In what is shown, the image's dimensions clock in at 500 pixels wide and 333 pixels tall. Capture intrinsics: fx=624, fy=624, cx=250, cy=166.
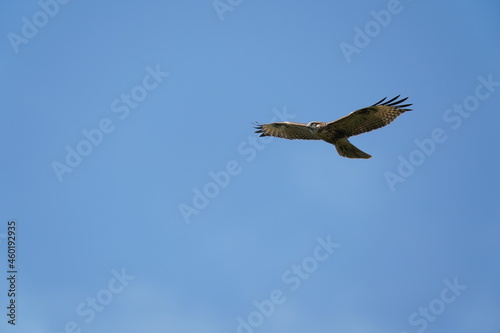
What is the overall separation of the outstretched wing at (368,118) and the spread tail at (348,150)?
227 millimetres

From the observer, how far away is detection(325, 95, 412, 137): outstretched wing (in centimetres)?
1387

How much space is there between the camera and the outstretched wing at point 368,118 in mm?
13867

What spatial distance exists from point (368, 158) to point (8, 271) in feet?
28.6

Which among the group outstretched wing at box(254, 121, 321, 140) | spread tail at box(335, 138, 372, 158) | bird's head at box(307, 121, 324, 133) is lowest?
spread tail at box(335, 138, 372, 158)

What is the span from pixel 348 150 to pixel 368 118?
0.86 meters

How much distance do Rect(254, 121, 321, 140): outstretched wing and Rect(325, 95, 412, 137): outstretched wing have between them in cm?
111

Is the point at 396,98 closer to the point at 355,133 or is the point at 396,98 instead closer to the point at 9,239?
the point at 355,133

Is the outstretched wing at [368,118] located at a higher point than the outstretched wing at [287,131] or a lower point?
lower

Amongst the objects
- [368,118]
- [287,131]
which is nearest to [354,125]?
[368,118]

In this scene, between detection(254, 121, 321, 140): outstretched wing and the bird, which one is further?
detection(254, 121, 321, 140): outstretched wing

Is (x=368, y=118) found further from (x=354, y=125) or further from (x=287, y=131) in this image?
(x=287, y=131)

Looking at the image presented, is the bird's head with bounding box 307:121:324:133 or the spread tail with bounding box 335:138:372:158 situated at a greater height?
the bird's head with bounding box 307:121:324:133

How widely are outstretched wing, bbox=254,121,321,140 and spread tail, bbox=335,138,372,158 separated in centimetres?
88

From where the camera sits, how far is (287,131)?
16.0m
